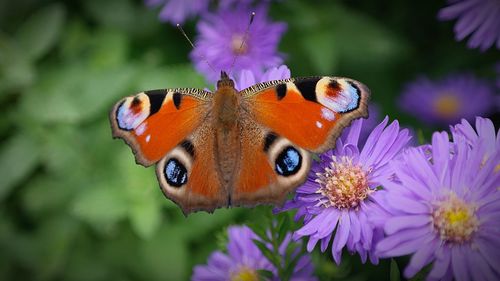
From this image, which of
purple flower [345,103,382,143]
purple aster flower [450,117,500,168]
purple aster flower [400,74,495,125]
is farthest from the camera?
purple aster flower [400,74,495,125]

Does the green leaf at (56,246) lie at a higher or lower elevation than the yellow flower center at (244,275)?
lower

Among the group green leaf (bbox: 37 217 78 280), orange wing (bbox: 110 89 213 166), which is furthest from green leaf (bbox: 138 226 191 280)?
orange wing (bbox: 110 89 213 166)

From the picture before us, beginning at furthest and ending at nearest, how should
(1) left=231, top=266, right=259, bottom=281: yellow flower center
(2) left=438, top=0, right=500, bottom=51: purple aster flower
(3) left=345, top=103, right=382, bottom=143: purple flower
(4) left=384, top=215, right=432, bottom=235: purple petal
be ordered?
1. (3) left=345, top=103, right=382, bottom=143: purple flower
2. (2) left=438, top=0, right=500, bottom=51: purple aster flower
3. (1) left=231, top=266, right=259, bottom=281: yellow flower center
4. (4) left=384, top=215, right=432, bottom=235: purple petal

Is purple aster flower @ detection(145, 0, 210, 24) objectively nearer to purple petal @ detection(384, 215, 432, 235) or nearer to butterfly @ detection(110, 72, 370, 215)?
butterfly @ detection(110, 72, 370, 215)

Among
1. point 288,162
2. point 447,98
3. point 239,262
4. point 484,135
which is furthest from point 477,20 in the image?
point 447,98

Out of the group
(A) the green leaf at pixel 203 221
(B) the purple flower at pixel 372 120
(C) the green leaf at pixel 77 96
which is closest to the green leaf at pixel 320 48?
(B) the purple flower at pixel 372 120

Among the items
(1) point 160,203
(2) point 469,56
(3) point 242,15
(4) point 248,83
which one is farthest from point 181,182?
(2) point 469,56

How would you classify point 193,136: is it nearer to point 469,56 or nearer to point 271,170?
point 271,170

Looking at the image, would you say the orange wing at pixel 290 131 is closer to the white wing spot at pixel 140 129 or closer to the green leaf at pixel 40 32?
the white wing spot at pixel 140 129
